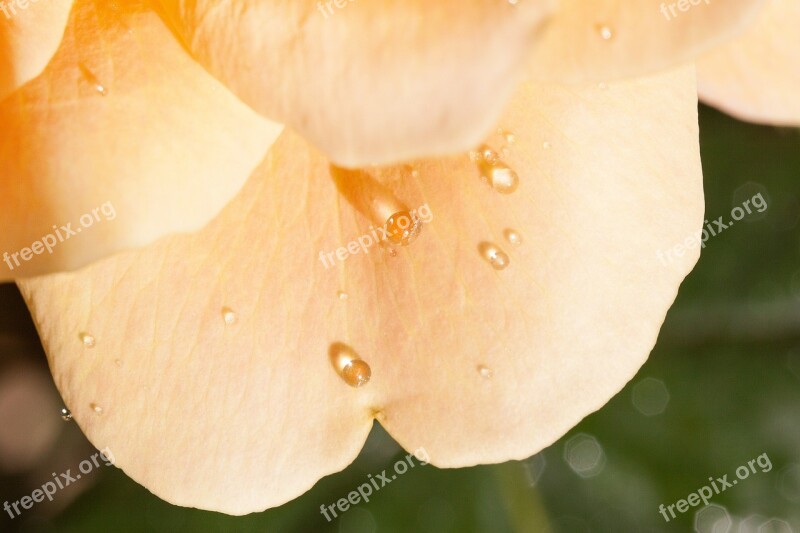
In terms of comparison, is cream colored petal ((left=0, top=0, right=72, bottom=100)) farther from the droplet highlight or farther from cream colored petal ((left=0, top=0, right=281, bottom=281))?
the droplet highlight

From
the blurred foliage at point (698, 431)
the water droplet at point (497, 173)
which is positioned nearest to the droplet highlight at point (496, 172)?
the water droplet at point (497, 173)

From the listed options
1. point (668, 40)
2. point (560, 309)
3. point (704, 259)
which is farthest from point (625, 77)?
point (704, 259)

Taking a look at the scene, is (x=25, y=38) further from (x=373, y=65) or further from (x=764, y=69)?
(x=764, y=69)

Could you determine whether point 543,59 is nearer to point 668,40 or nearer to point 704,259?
point 668,40

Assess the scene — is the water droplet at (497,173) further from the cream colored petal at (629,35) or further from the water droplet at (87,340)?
the water droplet at (87,340)

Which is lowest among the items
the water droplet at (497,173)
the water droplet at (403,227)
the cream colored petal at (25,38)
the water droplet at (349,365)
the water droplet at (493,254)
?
the water droplet at (349,365)

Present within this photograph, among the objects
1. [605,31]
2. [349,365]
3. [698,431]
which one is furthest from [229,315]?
[698,431]
